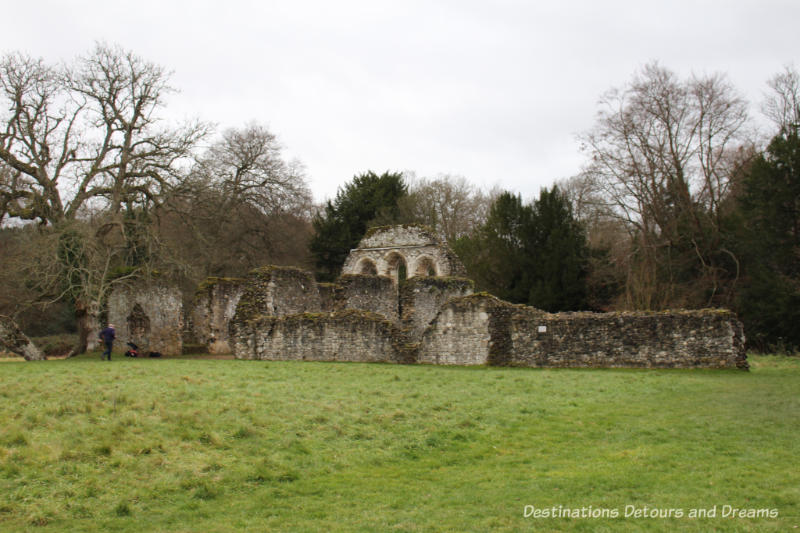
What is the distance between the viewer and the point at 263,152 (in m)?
36.9

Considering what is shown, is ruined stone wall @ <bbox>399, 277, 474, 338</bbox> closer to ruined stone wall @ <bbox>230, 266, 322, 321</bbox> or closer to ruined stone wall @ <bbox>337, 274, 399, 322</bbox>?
ruined stone wall @ <bbox>337, 274, 399, 322</bbox>

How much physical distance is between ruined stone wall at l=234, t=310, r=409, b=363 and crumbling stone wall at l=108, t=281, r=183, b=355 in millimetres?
4474

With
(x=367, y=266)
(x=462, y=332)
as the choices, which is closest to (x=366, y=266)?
(x=367, y=266)

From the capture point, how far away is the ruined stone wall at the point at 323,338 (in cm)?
1886

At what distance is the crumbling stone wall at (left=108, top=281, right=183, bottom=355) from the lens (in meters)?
23.2

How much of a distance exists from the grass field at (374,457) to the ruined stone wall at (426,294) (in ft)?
37.3

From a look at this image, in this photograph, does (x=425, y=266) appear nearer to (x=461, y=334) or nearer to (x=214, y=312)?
(x=214, y=312)

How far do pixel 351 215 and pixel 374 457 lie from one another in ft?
119

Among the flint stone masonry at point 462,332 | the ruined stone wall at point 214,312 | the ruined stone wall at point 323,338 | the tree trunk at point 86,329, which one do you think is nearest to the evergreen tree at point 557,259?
the flint stone masonry at point 462,332

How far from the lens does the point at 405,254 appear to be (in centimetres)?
3150

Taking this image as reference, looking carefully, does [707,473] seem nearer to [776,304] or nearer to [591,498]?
[591,498]

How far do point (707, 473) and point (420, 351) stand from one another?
1261cm

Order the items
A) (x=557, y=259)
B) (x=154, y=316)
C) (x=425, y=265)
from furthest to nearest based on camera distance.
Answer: (x=557, y=259)
(x=425, y=265)
(x=154, y=316)

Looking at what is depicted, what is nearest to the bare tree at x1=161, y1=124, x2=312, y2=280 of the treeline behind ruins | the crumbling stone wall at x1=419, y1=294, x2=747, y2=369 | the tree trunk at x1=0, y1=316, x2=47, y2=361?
the treeline behind ruins
